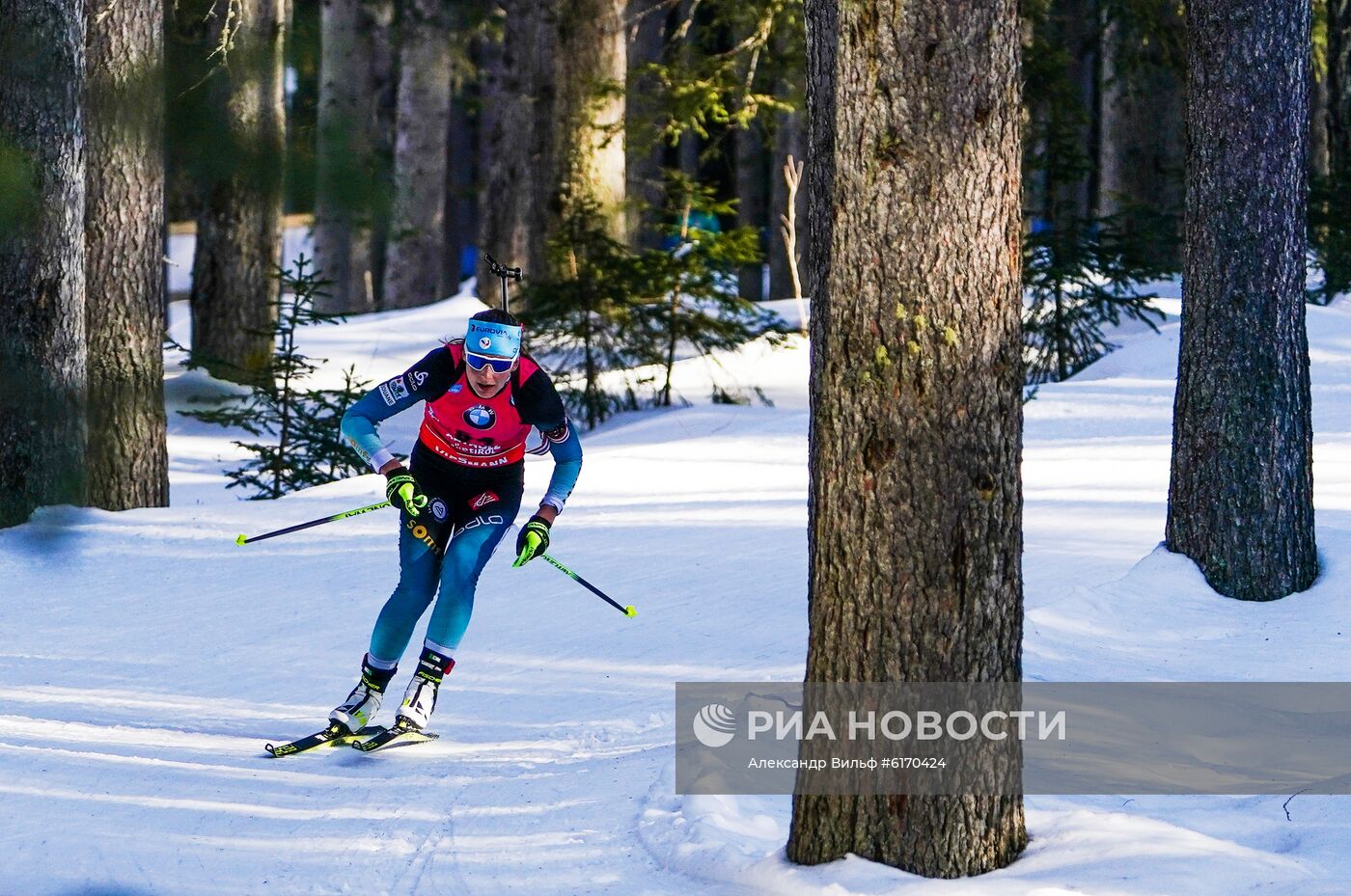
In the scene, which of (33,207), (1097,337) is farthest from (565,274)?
(33,207)

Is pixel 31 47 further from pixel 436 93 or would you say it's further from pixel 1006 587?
pixel 436 93

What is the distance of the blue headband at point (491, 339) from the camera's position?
21.6ft

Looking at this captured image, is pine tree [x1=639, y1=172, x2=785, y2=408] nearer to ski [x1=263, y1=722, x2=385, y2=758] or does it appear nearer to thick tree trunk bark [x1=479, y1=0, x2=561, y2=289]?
thick tree trunk bark [x1=479, y1=0, x2=561, y2=289]

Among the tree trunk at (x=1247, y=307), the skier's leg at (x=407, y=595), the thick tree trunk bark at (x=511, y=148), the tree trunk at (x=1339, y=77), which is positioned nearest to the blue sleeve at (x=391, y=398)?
the skier's leg at (x=407, y=595)

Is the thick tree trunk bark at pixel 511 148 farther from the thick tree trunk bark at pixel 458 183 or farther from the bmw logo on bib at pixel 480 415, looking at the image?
the bmw logo on bib at pixel 480 415

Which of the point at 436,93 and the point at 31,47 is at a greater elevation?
the point at 436,93

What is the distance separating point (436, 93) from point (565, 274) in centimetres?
1181

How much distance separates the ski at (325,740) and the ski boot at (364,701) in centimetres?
2

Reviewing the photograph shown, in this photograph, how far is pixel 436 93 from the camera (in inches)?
1032

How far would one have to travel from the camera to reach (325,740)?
21.8 feet

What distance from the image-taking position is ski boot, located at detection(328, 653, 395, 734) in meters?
6.74

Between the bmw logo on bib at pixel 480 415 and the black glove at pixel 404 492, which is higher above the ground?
the bmw logo on bib at pixel 480 415

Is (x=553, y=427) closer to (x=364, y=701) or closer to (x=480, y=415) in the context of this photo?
(x=480, y=415)

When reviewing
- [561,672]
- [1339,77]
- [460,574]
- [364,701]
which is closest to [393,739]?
[364,701]
